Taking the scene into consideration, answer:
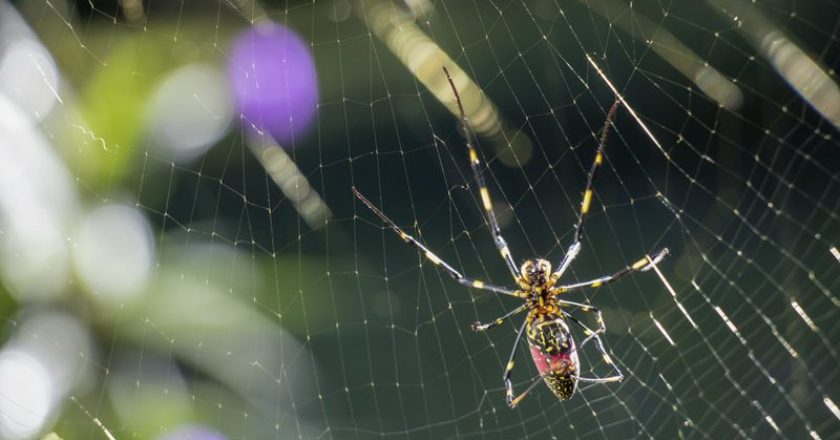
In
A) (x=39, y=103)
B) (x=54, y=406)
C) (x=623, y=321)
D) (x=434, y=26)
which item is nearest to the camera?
(x=54, y=406)

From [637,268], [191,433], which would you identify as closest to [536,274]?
[637,268]

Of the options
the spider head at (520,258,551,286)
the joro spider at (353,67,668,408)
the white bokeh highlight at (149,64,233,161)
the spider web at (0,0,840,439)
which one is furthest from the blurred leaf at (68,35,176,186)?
the spider head at (520,258,551,286)

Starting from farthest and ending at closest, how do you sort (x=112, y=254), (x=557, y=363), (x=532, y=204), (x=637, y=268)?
(x=532, y=204) < (x=637, y=268) < (x=557, y=363) < (x=112, y=254)

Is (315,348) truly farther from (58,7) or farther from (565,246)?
(58,7)

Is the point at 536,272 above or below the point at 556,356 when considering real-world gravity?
above

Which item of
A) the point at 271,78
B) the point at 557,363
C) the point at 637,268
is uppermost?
the point at 271,78

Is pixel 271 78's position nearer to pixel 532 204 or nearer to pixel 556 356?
pixel 556 356

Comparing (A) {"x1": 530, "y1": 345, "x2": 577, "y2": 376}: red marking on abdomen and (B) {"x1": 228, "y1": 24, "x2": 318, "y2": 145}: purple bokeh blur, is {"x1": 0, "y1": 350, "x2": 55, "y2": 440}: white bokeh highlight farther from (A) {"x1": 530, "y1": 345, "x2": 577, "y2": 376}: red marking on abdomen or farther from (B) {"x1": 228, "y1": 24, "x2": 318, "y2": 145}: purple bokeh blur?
(A) {"x1": 530, "y1": 345, "x2": 577, "y2": 376}: red marking on abdomen

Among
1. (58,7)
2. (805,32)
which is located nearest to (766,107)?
(805,32)
